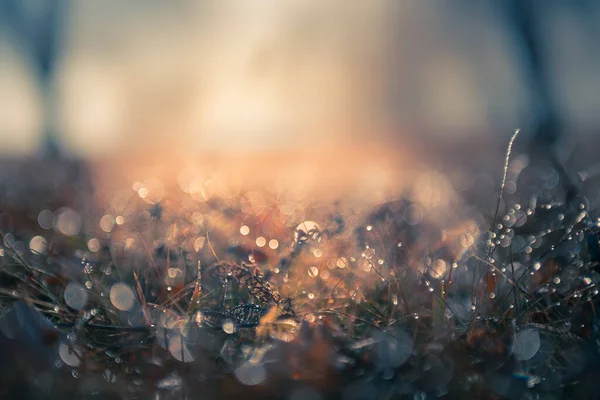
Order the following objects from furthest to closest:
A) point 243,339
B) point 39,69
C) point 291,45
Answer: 1. point 39,69
2. point 291,45
3. point 243,339

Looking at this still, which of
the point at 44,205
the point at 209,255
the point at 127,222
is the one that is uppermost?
the point at 209,255

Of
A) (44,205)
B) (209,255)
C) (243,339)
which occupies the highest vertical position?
(243,339)

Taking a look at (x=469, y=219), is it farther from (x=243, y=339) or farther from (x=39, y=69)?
(x=39, y=69)

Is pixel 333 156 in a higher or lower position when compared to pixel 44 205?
lower

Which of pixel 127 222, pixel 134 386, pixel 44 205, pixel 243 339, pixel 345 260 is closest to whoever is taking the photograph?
pixel 134 386

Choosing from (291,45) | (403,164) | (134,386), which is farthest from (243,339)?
(403,164)

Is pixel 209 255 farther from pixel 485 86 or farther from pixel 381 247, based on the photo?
pixel 485 86

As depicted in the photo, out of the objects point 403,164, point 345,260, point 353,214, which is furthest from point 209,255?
point 403,164

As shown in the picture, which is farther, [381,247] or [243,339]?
[381,247]

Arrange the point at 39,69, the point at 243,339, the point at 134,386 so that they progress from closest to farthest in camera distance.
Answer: the point at 134,386 < the point at 243,339 < the point at 39,69
